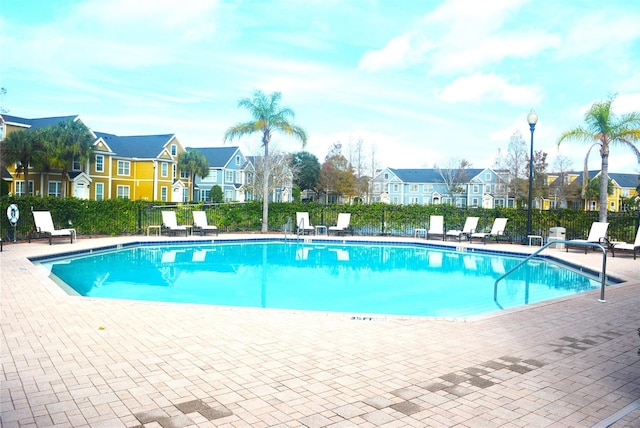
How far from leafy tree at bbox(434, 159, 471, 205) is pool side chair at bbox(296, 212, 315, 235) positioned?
4257cm

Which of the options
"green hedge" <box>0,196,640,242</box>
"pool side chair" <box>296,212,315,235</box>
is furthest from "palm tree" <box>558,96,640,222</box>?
"pool side chair" <box>296,212,315,235</box>

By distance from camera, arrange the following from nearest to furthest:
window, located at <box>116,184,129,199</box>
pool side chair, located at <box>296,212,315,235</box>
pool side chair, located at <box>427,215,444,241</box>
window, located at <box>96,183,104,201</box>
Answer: pool side chair, located at <box>427,215,444,241</box>, pool side chair, located at <box>296,212,315,235</box>, window, located at <box>96,183,104,201</box>, window, located at <box>116,184,129,199</box>

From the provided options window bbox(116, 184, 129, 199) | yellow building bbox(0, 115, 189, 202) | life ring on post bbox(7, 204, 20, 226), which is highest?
yellow building bbox(0, 115, 189, 202)

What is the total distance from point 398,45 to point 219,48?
23.9 feet

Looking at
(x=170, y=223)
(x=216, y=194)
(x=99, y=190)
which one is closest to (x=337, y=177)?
(x=216, y=194)

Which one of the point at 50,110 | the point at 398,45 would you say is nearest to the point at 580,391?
the point at 398,45

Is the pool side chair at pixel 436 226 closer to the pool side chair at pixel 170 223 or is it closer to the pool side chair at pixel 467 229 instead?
the pool side chair at pixel 467 229

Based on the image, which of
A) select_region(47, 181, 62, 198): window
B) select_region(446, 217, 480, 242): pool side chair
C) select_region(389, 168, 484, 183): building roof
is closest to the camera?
select_region(446, 217, 480, 242): pool side chair

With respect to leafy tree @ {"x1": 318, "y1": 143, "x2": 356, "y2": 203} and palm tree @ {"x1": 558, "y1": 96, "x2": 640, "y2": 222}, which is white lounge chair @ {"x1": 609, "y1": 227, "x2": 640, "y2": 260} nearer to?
palm tree @ {"x1": 558, "y1": 96, "x2": 640, "y2": 222}

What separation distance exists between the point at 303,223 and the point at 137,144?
1217 inches

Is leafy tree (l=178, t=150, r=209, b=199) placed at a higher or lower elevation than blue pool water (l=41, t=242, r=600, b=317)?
higher

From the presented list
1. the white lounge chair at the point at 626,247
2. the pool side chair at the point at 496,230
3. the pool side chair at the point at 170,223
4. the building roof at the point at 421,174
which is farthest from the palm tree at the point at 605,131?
the building roof at the point at 421,174

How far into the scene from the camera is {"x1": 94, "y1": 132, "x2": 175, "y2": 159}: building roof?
144 feet

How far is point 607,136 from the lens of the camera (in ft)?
57.8
